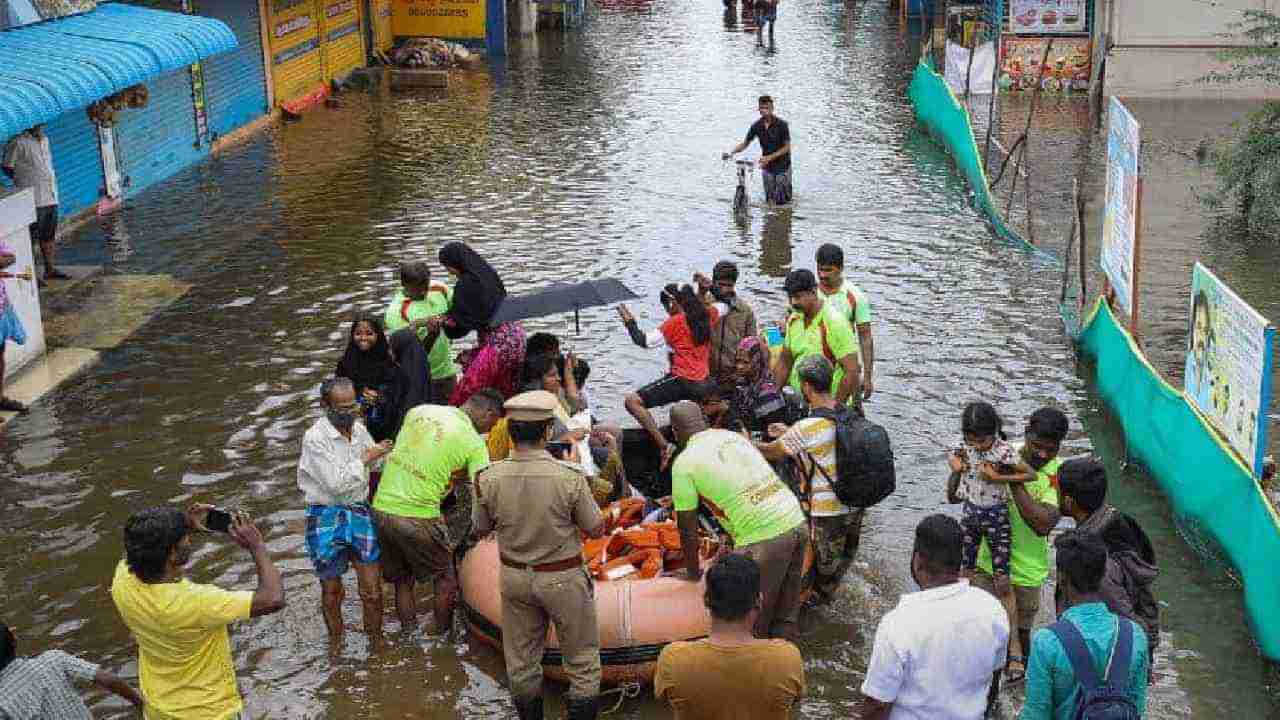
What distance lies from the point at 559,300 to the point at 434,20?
2622 cm

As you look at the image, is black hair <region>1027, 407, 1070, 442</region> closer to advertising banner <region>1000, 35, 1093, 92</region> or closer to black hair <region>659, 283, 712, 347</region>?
black hair <region>659, 283, 712, 347</region>

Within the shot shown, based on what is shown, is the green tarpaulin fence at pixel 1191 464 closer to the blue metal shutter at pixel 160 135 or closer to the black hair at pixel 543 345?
the black hair at pixel 543 345

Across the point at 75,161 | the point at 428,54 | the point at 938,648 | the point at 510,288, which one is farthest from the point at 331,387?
the point at 428,54

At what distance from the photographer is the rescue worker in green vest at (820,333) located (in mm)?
9961

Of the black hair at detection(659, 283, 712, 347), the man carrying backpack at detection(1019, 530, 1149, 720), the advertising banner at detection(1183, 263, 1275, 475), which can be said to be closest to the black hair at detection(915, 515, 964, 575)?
the man carrying backpack at detection(1019, 530, 1149, 720)

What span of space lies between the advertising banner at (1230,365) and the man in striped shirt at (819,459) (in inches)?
101

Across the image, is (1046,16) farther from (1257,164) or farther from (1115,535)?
(1115,535)

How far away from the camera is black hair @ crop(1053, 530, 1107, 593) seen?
557cm

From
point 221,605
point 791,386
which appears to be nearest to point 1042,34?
point 791,386

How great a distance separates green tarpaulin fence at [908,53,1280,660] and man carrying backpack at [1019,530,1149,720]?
3344 millimetres

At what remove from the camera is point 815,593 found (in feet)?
30.4

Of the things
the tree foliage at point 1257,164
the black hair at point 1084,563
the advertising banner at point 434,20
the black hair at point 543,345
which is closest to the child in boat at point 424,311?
the black hair at point 543,345

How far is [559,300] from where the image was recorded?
10.6 meters

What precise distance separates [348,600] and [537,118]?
18818 millimetres
